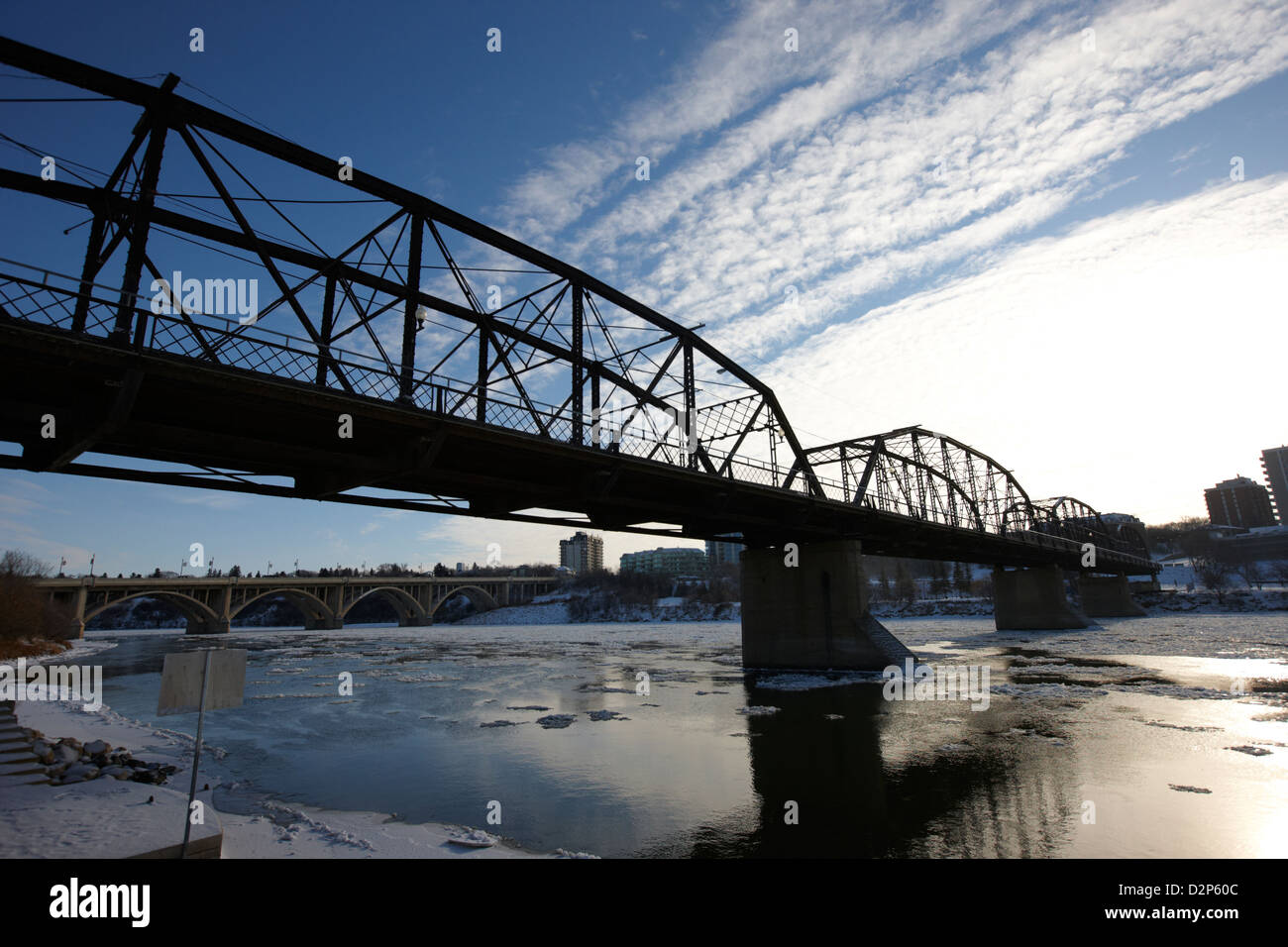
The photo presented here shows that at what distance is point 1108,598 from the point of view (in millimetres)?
103125

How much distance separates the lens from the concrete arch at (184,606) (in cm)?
9344

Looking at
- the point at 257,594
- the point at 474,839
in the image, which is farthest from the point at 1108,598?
the point at 257,594

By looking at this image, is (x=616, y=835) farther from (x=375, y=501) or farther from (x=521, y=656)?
(x=521, y=656)

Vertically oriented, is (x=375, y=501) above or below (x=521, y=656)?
above

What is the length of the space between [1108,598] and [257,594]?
151 metres

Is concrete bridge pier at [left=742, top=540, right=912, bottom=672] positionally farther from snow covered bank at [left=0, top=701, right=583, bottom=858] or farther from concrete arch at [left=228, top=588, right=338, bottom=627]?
concrete arch at [left=228, top=588, right=338, bottom=627]

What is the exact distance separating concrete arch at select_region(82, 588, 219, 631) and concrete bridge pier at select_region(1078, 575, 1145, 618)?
497 feet

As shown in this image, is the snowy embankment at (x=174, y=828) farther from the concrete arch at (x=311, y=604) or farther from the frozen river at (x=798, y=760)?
the concrete arch at (x=311, y=604)

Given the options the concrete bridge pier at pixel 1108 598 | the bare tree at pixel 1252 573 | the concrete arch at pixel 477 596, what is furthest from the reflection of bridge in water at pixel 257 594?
the bare tree at pixel 1252 573

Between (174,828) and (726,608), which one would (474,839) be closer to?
(174,828)

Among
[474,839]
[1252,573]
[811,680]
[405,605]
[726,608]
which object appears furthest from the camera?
[1252,573]

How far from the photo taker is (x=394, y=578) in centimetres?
13500

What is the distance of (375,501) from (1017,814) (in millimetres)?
20211
